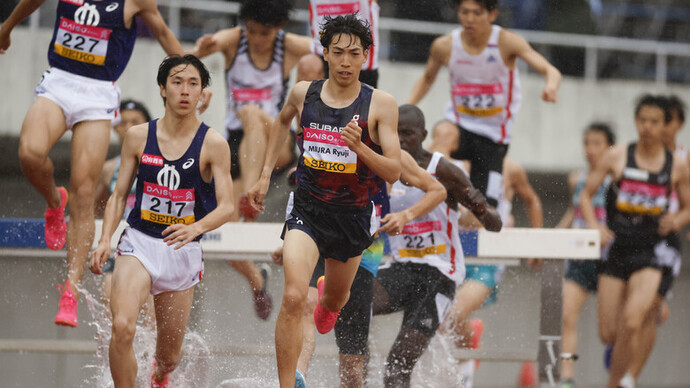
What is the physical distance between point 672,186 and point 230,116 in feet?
13.0

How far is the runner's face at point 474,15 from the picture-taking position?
719 centimetres

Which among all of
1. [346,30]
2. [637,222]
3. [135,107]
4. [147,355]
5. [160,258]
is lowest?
[147,355]

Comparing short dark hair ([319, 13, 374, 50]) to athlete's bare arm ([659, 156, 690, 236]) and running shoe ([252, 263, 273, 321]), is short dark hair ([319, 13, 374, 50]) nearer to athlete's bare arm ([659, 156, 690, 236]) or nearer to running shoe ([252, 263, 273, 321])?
running shoe ([252, 263, 273, 321])

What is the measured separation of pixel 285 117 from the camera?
5246mm

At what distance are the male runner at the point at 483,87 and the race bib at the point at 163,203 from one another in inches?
121

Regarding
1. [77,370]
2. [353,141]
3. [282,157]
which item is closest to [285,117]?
[353,141]

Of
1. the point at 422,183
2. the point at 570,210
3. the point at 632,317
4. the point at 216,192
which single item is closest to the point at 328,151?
the point at 216,192

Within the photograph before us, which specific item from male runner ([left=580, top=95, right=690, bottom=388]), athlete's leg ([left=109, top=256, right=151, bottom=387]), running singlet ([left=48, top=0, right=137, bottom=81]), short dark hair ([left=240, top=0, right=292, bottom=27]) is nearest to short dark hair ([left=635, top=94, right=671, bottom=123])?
male runner ([left=580, top=95, right=690, bottom=388])

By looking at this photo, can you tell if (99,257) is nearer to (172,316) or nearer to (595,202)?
(172,316)

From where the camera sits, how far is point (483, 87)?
744 centimetres

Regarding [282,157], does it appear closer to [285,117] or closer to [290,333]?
[285,117]

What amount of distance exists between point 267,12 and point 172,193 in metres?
2.72

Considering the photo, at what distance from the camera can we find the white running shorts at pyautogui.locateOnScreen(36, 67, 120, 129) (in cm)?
592

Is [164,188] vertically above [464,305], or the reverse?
[164,188]
